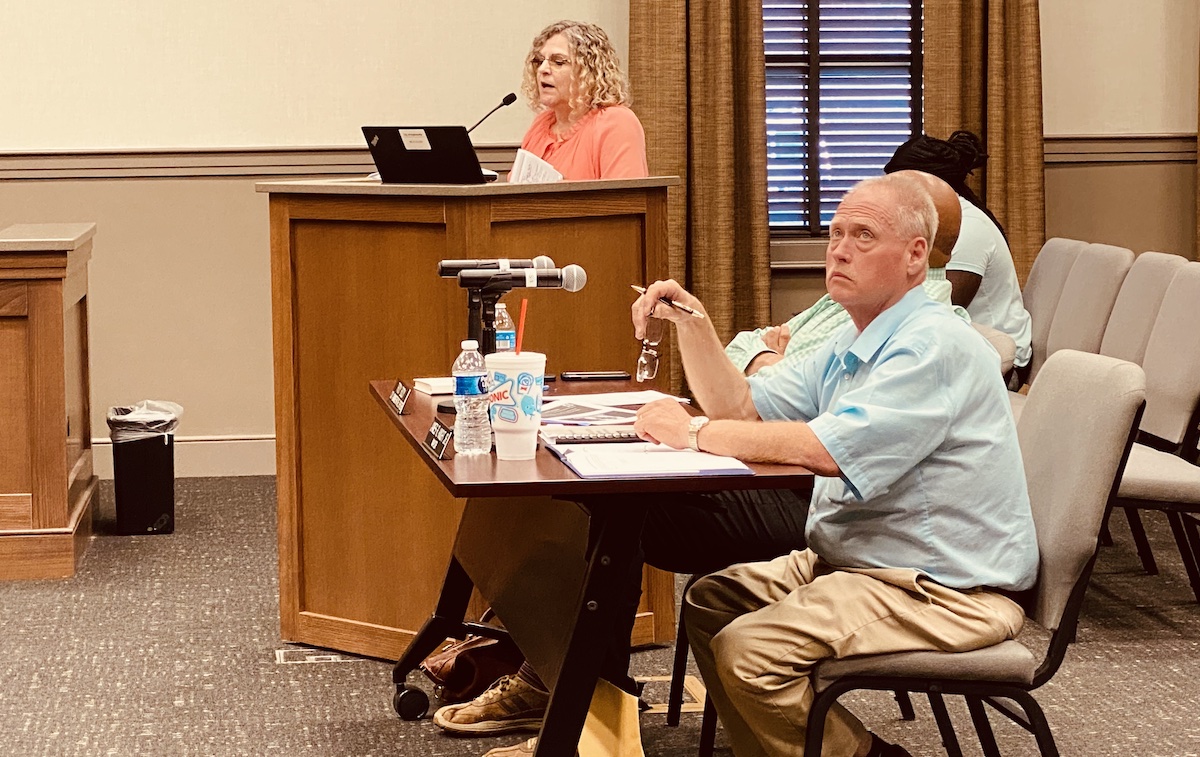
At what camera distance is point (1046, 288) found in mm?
5066

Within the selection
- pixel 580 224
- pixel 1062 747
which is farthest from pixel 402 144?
pixel 1062 747

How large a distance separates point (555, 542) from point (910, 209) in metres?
0.88

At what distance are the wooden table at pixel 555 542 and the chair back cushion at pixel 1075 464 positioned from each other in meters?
0.51

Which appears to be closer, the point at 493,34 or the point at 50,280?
the point at 50,280

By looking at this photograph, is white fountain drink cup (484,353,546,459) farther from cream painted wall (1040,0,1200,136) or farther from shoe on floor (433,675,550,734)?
cream painted wall (1040,0,1200,136)

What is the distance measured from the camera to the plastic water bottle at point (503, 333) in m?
2.61

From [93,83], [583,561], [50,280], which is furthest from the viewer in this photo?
[93,83]

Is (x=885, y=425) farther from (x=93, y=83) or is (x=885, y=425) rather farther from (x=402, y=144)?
(x=93, y=83)

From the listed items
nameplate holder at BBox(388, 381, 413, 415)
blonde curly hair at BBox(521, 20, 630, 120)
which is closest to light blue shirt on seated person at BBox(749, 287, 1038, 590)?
nameplate holder at BBox(388, 381, 413, 415)

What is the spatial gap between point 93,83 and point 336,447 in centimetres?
282

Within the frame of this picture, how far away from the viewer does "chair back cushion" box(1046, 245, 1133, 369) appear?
4.55 meters

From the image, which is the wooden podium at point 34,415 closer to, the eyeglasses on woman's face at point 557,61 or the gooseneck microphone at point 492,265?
the eyeglasses on woman's face at point 557,61


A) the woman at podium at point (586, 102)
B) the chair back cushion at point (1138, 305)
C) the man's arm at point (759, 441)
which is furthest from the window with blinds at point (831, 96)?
the man's arm at point (759, 441)

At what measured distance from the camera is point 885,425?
86.0 inches
